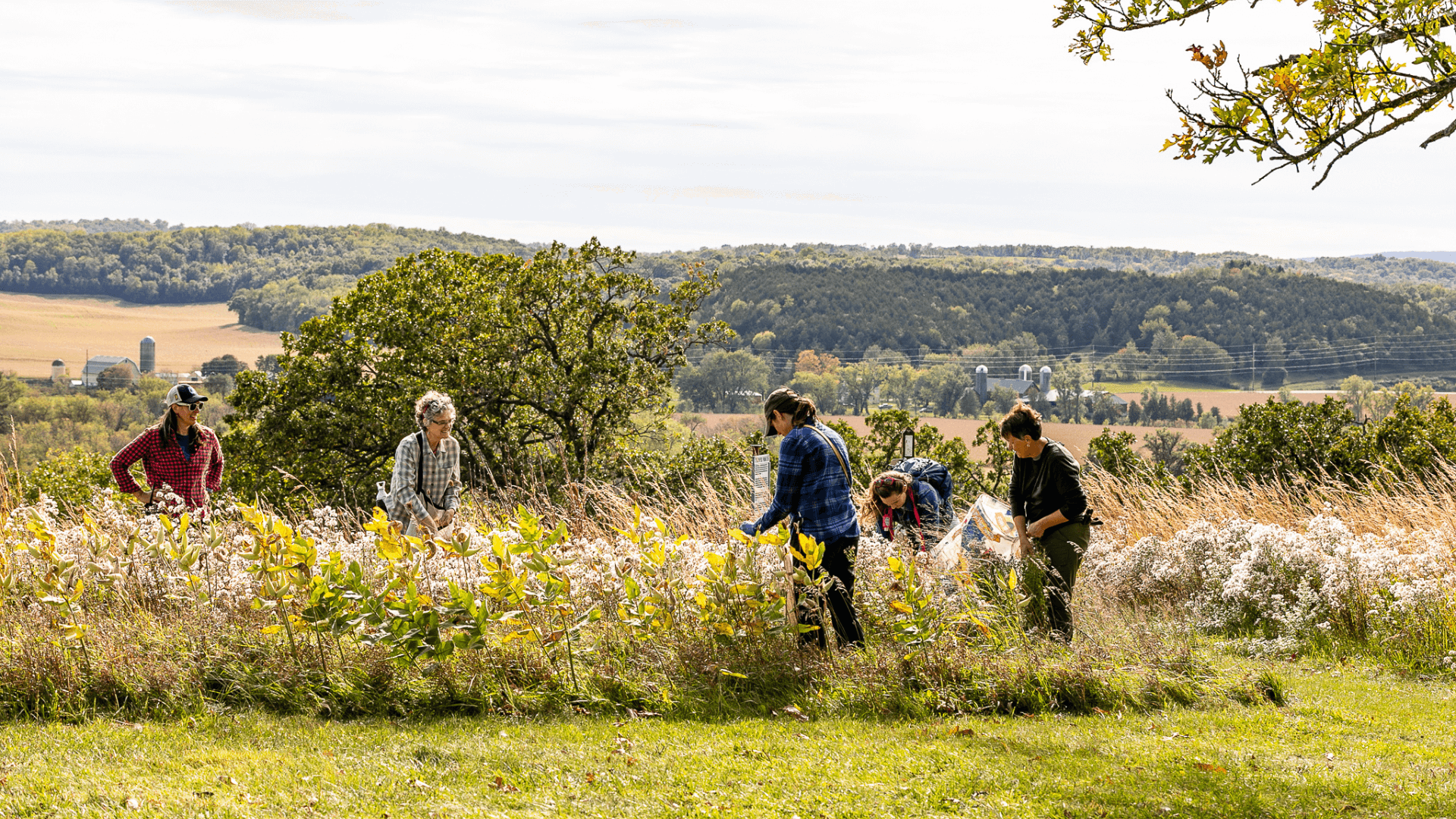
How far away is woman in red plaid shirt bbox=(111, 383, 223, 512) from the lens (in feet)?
21.5

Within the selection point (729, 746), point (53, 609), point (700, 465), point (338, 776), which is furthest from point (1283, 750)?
point (700, 465)

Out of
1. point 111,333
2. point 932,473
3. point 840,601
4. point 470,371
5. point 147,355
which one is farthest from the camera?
point 111,333

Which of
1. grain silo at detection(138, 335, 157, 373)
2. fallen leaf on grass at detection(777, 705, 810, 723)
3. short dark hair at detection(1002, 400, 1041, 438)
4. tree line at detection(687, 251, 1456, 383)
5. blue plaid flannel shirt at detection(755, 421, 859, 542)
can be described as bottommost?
grain silo at detection(138, 335, 157, 373)

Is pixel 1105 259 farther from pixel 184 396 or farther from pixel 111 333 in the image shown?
pixel 184 396

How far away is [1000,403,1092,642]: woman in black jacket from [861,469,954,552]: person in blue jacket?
0.83 m

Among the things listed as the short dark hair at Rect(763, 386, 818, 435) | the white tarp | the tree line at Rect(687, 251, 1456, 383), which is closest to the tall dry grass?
the white tarp

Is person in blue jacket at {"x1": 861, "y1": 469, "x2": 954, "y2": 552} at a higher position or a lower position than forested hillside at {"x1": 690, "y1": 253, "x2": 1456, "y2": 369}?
lower

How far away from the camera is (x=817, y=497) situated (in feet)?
17.4

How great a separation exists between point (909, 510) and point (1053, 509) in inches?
45.8

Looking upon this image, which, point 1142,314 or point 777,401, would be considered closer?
point 777,401

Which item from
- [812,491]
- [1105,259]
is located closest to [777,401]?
[812,491]

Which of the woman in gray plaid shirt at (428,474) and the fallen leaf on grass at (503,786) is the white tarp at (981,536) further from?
the fallen leaf on grass at (503,786)

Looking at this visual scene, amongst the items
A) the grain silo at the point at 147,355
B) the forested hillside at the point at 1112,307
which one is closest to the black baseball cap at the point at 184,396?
the forested hillside at the point at 1112,307

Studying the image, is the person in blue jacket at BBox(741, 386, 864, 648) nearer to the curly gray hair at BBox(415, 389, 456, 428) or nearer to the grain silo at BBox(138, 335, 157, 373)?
the curly gray hair at BBox(415, 389, 456, 428)
